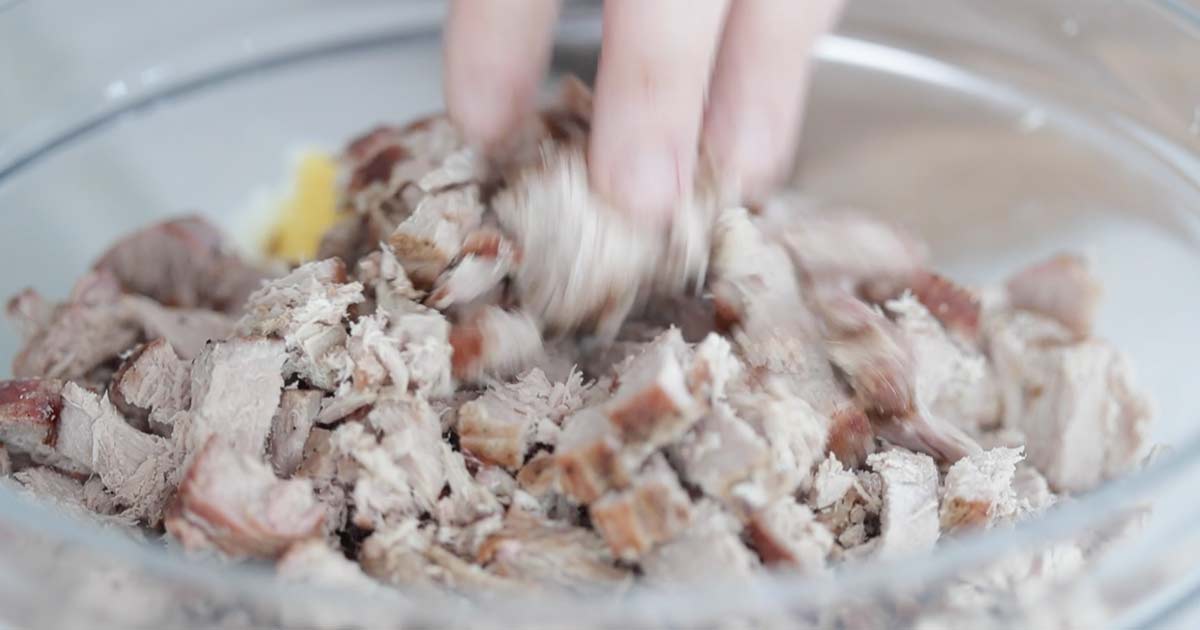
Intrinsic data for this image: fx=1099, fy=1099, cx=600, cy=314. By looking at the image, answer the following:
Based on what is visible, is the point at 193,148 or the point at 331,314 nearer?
the point at 331,314

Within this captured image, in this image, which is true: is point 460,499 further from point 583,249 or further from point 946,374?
point 946,374

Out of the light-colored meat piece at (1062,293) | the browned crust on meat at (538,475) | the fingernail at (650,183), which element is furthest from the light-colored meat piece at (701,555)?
the light-colored meat piece at (1062,293)

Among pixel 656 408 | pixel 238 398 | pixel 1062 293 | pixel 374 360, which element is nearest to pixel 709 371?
pixel 656 408

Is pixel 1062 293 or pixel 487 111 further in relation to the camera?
pixel 1062 293

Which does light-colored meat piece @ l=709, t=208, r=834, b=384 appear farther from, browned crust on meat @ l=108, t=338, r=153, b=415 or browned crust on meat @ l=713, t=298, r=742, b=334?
browned crust on meat @ l=108, t=338, r=153, b=415

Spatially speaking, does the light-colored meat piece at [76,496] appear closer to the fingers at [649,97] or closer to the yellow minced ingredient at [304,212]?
the fingers at [649,97]

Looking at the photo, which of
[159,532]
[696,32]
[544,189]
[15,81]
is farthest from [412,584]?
[15,81]

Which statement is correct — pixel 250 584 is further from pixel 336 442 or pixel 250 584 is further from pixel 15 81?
pixel 15 81
